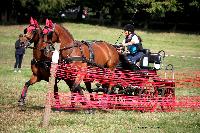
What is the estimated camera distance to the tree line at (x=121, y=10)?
59.1m

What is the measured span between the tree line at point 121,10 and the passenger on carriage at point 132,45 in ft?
147

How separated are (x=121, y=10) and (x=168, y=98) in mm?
51318

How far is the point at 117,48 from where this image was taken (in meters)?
14.9

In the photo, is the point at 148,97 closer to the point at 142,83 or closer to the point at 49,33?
the point at 142,83

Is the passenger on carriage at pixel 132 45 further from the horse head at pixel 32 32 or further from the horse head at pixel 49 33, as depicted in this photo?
the horse head at pixel 32 32

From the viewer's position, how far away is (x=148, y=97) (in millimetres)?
14102

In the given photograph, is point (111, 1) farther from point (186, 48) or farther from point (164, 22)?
point (186, 48)

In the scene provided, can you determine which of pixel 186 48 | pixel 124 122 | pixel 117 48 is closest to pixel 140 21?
pixel 186 48

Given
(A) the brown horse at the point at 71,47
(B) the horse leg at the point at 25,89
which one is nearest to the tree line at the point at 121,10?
(A) the brown horse at the point at 71,47

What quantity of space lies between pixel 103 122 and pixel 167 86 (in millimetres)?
3764

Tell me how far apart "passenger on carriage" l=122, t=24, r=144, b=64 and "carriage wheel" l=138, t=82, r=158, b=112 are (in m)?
0.87

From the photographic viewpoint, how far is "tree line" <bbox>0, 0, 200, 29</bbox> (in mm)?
59062

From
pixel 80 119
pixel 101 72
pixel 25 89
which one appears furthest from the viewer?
pixel 101 72

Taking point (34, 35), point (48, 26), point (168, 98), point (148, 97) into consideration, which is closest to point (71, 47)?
point (48, 26)
